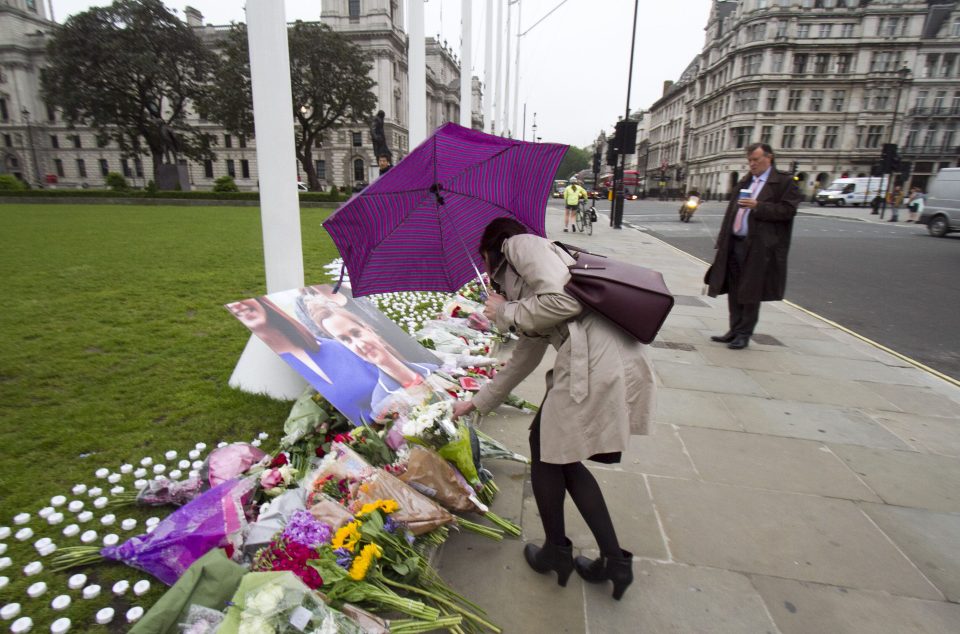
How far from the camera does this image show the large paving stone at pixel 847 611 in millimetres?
2082

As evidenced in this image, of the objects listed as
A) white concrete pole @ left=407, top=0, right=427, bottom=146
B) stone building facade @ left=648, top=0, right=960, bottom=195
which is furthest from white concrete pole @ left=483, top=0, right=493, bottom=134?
stone building facade @ left=648, top=0, right=960, bottom=195

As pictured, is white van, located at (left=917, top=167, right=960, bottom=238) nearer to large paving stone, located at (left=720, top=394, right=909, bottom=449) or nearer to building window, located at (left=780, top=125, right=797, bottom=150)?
large paving stone, located at (left=720, top=394, right=909, bottom=449)

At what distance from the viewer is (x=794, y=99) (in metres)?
63.8

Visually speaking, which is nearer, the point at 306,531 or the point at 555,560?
the point at 306,531

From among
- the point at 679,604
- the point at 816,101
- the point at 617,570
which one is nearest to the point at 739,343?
the point at 679,604

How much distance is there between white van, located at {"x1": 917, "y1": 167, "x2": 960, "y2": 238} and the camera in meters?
18.7

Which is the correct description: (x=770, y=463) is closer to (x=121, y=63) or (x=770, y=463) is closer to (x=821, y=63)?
(x=121, y=63)

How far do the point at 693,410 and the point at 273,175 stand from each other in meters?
3.72

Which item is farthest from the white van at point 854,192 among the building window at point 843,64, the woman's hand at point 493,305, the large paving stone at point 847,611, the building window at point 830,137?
the woman's hand at point 493,305

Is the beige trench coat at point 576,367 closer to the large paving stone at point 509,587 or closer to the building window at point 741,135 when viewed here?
the large paving stone at point 509,587

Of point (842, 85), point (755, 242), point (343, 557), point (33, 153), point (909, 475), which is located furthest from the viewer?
point (33, 153)

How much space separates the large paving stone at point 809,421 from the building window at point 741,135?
238 ft

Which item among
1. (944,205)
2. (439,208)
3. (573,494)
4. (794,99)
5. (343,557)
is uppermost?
(794,99)

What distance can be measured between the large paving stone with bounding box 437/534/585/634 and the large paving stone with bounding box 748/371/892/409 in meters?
3.29
